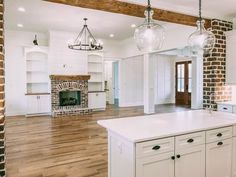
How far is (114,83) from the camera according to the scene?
422 inches

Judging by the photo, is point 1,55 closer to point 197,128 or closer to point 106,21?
point 197,128

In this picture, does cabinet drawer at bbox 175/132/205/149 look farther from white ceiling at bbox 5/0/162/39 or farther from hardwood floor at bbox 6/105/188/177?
white ceiling at bbox 5/0/162/39

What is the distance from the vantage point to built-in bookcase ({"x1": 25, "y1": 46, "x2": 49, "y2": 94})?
7.84m

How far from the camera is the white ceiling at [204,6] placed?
3.74 meters

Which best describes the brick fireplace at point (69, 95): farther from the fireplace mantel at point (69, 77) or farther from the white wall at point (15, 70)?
the white wall at point (15, 70)

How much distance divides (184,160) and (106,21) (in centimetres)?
498

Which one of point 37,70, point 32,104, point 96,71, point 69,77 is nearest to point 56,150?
point 32,104

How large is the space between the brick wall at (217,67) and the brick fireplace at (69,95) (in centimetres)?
495

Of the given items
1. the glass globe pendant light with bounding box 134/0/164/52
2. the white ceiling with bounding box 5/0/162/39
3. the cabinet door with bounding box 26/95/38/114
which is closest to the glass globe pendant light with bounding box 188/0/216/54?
the glass globe pendant light with bounding box 134/0/164/52

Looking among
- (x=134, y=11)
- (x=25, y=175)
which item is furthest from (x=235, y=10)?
(x=25, y=175)

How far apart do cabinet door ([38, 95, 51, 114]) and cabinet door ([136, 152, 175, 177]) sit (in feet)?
21.5

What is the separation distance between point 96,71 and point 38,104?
2941 mm

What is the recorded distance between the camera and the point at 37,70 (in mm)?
8039

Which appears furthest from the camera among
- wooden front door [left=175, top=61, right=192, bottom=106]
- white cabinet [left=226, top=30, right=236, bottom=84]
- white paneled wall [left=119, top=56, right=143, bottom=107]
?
wooden front door [left=175, top=61, right=192, bottom=106]
